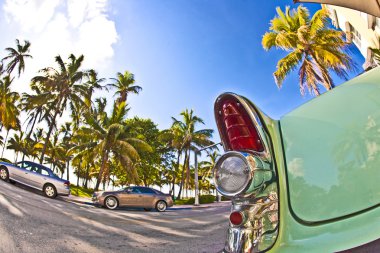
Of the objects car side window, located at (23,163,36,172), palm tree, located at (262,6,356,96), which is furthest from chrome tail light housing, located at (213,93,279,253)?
palm tree, located at (262,6,356,96)

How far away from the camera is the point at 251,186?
35.2 inches

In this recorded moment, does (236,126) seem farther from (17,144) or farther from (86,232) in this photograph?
(17,144)

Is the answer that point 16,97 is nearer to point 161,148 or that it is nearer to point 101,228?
point 161,148

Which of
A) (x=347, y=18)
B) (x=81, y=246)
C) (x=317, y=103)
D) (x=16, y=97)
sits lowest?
(x=81, y=246)

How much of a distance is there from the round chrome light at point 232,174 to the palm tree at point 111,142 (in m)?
20.5

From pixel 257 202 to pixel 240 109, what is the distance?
36cm

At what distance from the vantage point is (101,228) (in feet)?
7.34

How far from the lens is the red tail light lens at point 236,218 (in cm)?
93

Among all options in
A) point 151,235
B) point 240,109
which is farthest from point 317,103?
point 151,235

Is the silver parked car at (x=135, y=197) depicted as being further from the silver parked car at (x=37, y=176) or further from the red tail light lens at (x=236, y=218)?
the red tail light lens at (x=236, y=218)

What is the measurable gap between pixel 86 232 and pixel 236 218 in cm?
162

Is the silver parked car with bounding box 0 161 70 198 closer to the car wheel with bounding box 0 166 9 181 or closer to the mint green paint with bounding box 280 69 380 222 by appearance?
the car wheel with bounding box 0 166 9 181

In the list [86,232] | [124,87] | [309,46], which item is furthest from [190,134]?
[86,232]

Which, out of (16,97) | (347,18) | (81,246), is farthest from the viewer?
(16,97)
